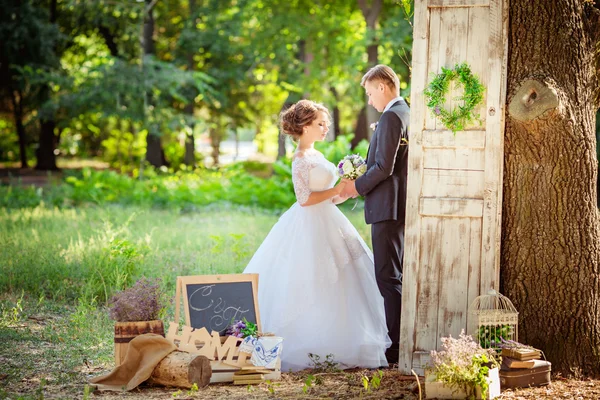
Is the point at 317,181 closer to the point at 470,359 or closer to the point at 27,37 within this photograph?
the point at 470,359

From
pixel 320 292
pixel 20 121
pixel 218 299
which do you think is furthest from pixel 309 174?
pixel 20 121

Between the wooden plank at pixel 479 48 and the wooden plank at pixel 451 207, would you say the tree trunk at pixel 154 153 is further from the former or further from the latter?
the wooden plank at pixel 479 48

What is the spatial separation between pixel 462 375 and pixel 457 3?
242 centimetres

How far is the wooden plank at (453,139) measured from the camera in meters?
4.75

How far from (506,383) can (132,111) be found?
46.9 feet

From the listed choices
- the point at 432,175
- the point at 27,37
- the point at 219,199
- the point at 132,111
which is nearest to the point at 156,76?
the point at 132,111

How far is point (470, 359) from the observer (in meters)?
4.27

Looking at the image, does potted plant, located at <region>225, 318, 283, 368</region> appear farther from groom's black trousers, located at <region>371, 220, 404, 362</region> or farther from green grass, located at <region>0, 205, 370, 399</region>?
green grass, located at <region>0, 205, 370, 399</region>

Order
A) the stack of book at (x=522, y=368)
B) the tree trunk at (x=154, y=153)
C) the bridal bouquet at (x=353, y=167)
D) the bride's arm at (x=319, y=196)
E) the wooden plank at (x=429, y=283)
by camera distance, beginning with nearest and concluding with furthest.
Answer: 1. the stack of book at (x=522, y=368)
2. the wooden plank at (x=429, y=283)
3. the bridal bouquet at (x=353, y=167)
4. the bride's arm at (x=319, y=196)
5. the tree trunk at (x=154, y=153)

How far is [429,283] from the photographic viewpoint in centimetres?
488

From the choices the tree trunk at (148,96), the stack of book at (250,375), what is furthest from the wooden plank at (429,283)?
the tree trunk at (148,96)

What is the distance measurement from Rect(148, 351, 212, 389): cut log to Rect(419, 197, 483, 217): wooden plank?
1802 millimetres

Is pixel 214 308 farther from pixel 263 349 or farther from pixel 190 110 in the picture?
pixel 190 110

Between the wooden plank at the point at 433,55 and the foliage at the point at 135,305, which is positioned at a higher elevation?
the wooden plank at the point at 433,55
